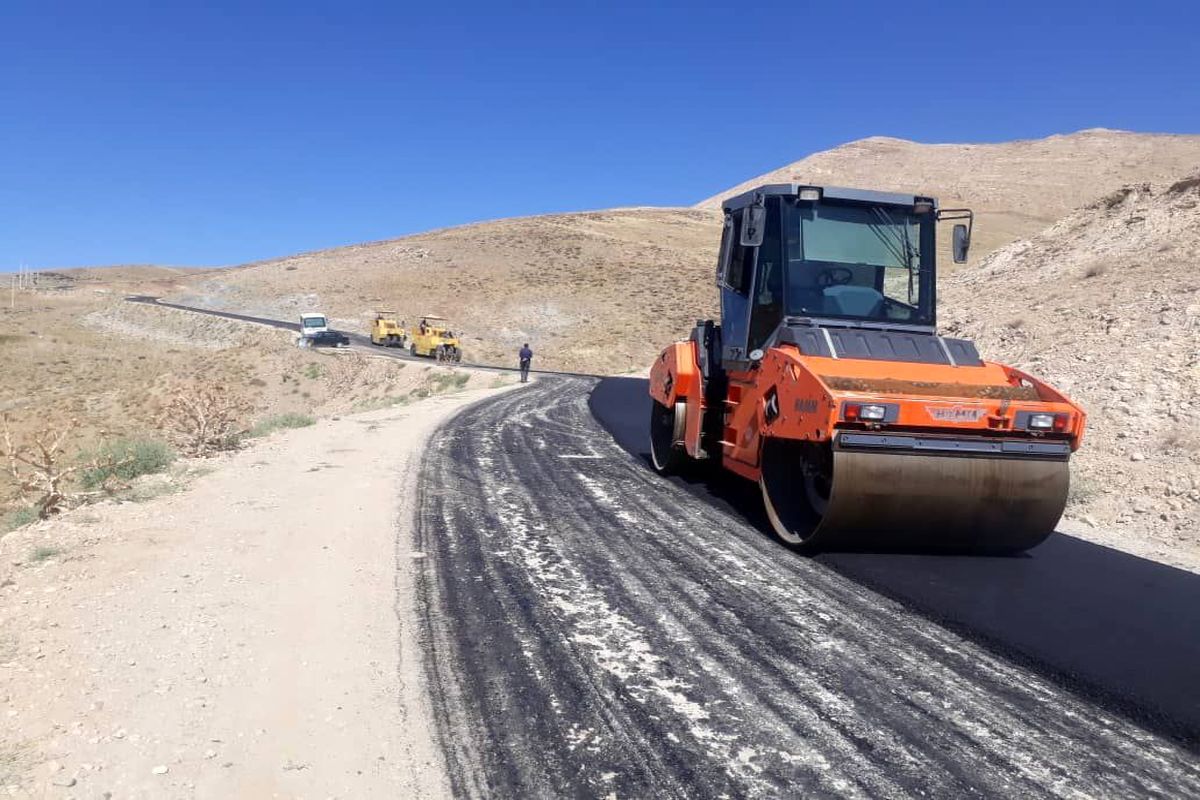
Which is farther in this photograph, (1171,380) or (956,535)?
(1171,380)

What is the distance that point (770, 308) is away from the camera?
8.30 metres

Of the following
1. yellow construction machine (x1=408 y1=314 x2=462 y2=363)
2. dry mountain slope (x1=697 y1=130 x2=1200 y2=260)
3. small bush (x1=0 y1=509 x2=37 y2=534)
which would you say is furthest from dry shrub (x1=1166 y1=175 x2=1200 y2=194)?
dry mountain slope (x1=697 y1=130 x2=1200 y2=260)

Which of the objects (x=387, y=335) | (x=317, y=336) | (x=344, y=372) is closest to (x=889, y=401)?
(x=344, y=372)

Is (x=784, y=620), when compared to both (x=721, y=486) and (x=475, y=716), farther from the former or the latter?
(x=721, y=486)

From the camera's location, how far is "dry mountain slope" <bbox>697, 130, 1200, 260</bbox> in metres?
93.0

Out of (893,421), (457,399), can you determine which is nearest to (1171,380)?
(893,421)

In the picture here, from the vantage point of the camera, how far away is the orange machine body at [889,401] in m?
6.36

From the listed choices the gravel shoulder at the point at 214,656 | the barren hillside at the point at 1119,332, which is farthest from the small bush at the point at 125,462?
the barren hillside at the point at 1119,332

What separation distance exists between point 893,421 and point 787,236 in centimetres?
248

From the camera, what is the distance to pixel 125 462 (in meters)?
10.4

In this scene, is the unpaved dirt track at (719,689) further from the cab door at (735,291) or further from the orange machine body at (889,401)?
the cab door at (735,291)

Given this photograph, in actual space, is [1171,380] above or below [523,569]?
above

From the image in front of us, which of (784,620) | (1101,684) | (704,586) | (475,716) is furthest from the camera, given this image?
(704,586)

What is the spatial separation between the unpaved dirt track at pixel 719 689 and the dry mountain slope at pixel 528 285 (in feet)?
134
